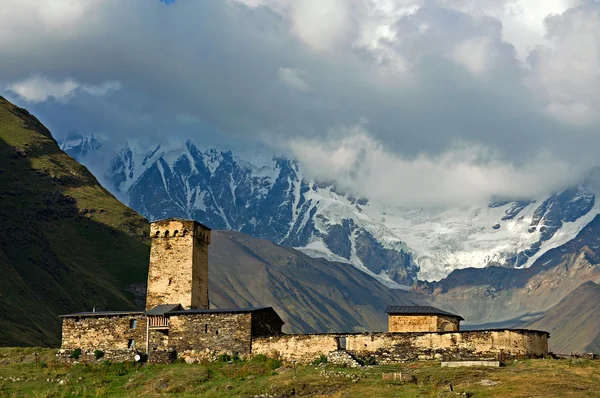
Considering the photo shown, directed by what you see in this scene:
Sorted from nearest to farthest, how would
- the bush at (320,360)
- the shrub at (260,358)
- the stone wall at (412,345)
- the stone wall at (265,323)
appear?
1. the stone wall at (412,345)
2. the bush at (320,360)
3. the shrub at (260,358)
4. the stone wall at (265,323)

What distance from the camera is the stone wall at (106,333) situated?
3014 inches

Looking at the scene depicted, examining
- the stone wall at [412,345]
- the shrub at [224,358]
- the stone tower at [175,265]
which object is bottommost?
the shrub at [224,358]

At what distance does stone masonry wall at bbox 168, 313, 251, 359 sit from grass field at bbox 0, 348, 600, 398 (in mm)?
1823

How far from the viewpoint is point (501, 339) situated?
68875mm

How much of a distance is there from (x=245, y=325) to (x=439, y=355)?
45.2 feet

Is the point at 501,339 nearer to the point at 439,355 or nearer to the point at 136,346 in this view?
the point at 439,355

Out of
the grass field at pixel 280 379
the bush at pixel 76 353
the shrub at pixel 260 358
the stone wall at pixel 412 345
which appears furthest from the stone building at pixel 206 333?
the grass field at pixel 280 379

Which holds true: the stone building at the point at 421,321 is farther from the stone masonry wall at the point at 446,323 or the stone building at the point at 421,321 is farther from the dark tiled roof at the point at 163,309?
the dark tiled roof at the point at 163,309

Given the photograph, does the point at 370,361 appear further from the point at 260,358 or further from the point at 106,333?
the point at 106,333

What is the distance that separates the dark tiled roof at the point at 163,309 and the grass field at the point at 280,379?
4.90m

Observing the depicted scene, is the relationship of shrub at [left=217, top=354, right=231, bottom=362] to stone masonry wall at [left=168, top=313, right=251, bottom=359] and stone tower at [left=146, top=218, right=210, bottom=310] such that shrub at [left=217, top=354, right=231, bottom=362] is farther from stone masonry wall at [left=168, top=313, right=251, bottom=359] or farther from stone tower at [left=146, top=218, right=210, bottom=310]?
stone tower at [left=146, top=218, right=210, bottom=310]

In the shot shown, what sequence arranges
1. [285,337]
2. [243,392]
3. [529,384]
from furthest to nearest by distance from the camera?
[285,337]
[243,392]
[529,384]

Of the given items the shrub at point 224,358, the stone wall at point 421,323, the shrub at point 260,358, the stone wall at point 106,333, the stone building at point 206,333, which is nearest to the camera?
the stone building at point 206,333

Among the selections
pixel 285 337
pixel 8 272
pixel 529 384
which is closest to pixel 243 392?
pixel 285 337
